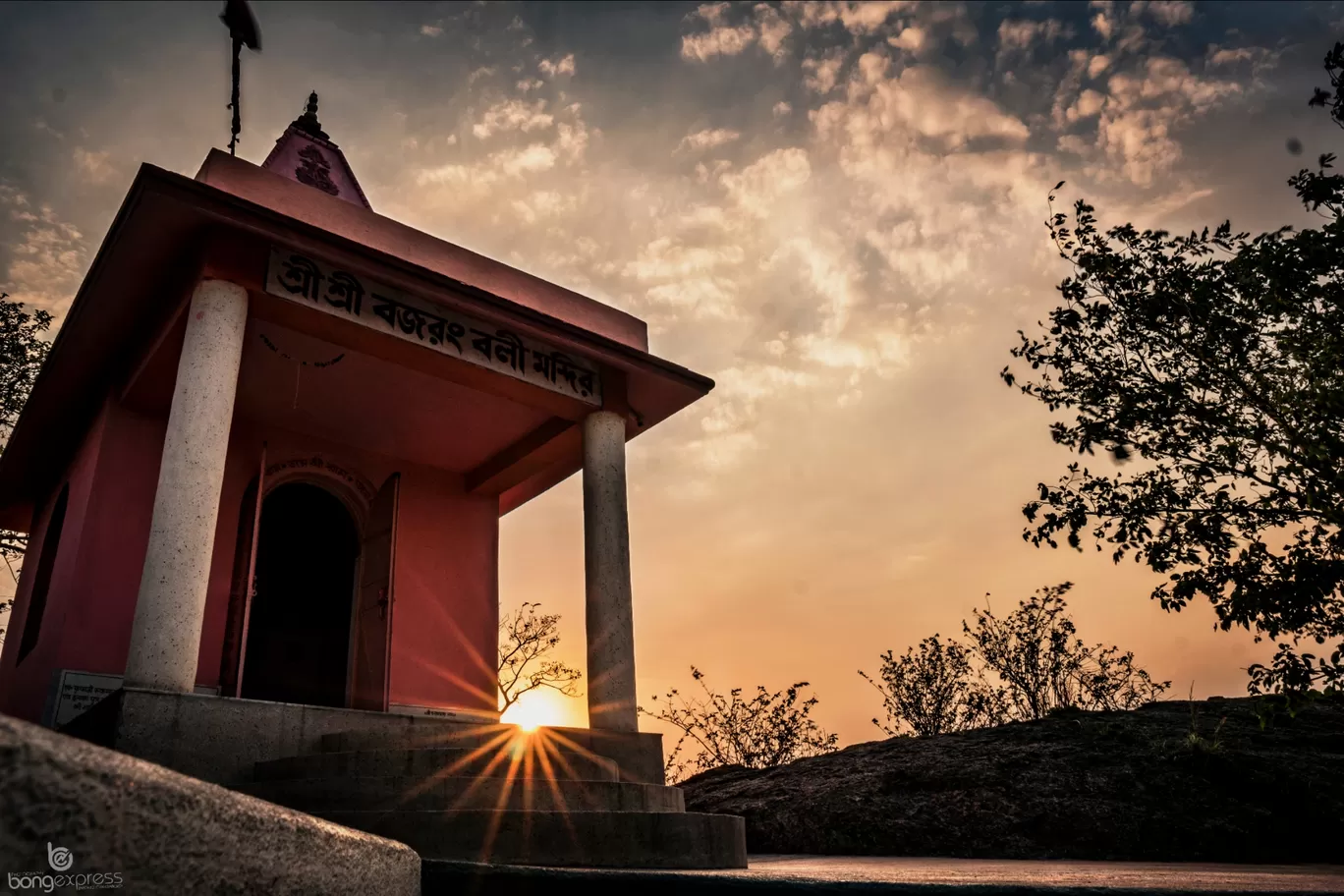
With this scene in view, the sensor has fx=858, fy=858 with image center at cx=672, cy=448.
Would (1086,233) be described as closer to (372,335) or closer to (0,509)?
(372,335)

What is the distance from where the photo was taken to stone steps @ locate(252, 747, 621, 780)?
4.69 meters

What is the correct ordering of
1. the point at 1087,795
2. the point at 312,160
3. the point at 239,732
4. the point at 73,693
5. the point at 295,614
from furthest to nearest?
the point at 295,614 < the point at 312,160 < the point at 73,693 < the point at 1087,795 < the point at 239,732

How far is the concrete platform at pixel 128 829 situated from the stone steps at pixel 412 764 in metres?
3.63

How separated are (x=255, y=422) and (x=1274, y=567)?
869 cm

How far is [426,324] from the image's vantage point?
6.99 meters

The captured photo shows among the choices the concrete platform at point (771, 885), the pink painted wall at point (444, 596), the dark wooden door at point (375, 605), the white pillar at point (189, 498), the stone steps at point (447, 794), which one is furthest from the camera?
the pink painted wall at point (444, 596)

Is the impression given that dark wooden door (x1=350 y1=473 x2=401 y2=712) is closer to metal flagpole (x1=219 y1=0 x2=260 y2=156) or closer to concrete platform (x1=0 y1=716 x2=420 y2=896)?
metal flagpole (x1=219 y1=0 x2=260 y2=156)

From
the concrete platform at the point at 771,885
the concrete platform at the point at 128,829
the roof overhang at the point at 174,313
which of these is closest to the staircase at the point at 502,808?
the concrete platform at the point at 771,885

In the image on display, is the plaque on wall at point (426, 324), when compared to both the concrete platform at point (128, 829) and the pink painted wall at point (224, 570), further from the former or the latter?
the concrete platform at point (128, 829)

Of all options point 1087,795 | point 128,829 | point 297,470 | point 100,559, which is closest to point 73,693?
point 100,559

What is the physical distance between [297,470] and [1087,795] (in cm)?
751

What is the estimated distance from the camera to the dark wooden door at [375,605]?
792 cm
